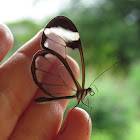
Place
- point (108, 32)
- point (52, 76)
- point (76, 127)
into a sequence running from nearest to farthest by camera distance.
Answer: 1. point (76, 127)
2. point (52, 76)
3. point (108, 32)

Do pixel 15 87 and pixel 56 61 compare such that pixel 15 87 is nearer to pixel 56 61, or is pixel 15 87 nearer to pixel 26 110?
pixel 26 110

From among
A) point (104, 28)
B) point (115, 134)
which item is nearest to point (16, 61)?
point (115, 134)

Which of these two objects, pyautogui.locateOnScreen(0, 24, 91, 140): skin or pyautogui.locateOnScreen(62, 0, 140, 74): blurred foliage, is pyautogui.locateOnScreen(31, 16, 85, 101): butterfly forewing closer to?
pyautogui.locateOnScreen(0, 24, 91, 140): skin

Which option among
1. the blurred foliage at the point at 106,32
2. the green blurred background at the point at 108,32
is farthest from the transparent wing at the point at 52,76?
the blurred foliage at the point at 106,32

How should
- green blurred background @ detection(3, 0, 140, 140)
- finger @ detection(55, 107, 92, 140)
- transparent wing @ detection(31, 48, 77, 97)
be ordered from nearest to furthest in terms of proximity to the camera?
finger @ detection(55, 107, 92, 140) < transparent wing @ detection(31, 48, 77, 97) < green blurred background @ detection(3, 0, 140, 140)

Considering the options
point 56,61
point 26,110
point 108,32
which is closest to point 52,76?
point 56,61

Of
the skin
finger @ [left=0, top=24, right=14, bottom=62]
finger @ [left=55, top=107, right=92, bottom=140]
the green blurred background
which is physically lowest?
the green blurred background

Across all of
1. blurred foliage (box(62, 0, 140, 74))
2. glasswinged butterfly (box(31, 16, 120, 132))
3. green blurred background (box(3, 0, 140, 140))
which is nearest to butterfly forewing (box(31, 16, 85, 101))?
glasswinged butterfly (box(31, 16, 120, 132))
